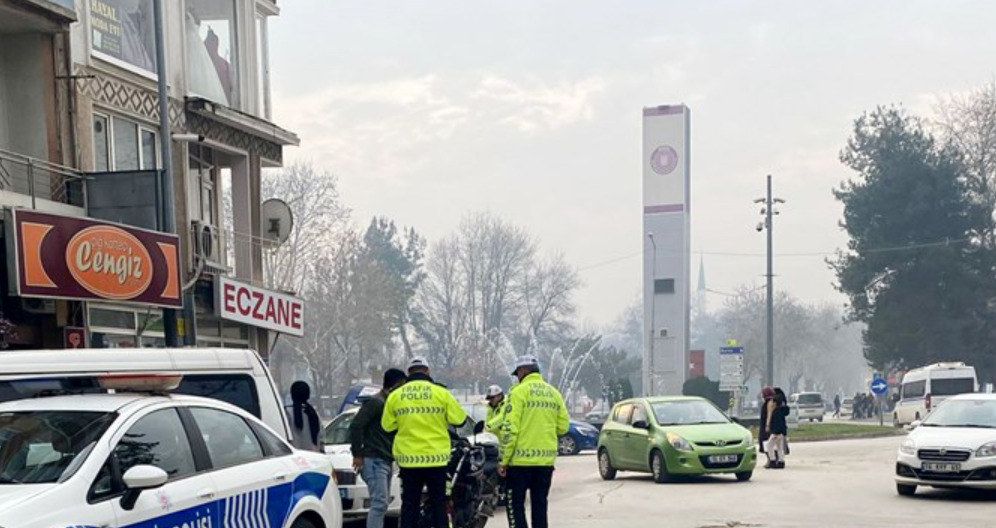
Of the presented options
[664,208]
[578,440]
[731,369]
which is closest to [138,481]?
[578,440]

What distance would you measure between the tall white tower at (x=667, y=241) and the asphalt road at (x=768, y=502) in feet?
135

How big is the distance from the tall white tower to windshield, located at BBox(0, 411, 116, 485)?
56.9 m

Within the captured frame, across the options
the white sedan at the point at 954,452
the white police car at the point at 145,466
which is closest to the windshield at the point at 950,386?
the white sedan at the point at 954,452

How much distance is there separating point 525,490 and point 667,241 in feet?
179

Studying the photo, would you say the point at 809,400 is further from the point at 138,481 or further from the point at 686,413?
the point at 138,481

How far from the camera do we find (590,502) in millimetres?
17406

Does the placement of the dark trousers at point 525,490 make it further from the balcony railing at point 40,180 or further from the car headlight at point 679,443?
the balcony railing at point 40,180

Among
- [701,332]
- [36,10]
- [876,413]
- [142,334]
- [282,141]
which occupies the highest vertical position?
[701,332]

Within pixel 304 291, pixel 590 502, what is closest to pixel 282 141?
pixel 590 502

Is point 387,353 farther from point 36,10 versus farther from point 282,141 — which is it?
point 36,10

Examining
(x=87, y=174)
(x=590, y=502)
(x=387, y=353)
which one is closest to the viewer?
(x=590, y=502)

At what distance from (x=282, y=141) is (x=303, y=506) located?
1870 centimetres

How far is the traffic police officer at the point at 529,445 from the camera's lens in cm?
1125

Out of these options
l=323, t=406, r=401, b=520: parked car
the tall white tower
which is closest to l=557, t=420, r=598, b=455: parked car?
l=323, t=406, r=401, b=520: parked car
